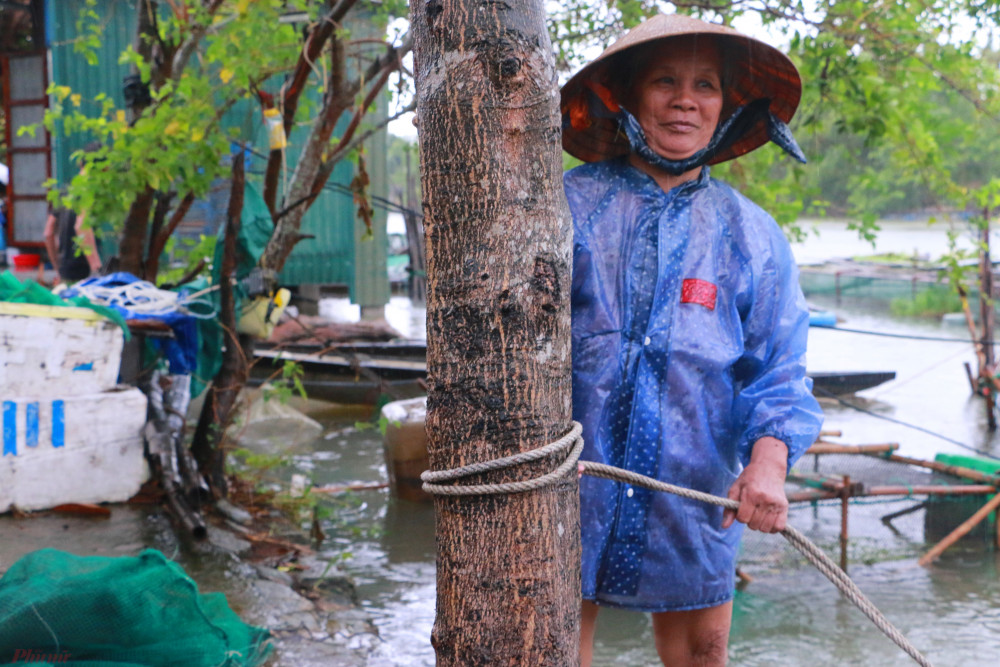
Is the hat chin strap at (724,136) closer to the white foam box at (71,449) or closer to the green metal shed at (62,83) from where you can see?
the white foam box at (71,449)

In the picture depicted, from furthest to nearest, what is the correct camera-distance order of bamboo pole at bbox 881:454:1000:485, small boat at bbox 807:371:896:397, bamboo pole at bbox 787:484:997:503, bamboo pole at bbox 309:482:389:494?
small boat at bbox 807:371:896:397
bamboo pole at bbox 309:482:389:494
bamboo pole at bbox 881:454:1000:485
bamboo pole at bbox 787:484:997:503

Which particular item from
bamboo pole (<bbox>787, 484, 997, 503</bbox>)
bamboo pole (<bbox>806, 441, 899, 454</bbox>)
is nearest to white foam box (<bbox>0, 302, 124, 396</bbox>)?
bamboo pole (<bbox>787, 484, 997, 503</bbox>)

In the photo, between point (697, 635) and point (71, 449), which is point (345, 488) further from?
point (697, 635)

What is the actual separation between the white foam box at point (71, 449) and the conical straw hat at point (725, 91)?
354 cm

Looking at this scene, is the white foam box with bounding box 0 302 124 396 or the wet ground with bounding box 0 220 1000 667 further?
the white foam box with bounding box 0 302 124 396

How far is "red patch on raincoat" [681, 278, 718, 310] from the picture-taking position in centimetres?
220

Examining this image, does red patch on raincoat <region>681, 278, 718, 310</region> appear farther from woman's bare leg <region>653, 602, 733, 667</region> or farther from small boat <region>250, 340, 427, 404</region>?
small boat <region>250, 340, 427, 404</region>

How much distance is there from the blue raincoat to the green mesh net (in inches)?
55.8

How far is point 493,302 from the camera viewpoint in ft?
4.90

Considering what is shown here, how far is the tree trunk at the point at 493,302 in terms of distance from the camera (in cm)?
149

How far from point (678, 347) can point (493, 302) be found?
80cm

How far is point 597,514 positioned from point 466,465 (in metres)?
0.77

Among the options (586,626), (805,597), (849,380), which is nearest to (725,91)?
(586,626)

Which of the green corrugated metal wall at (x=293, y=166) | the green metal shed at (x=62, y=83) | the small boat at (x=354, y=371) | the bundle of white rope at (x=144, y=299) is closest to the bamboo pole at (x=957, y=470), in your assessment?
the small boat at (x=354, y=371)
